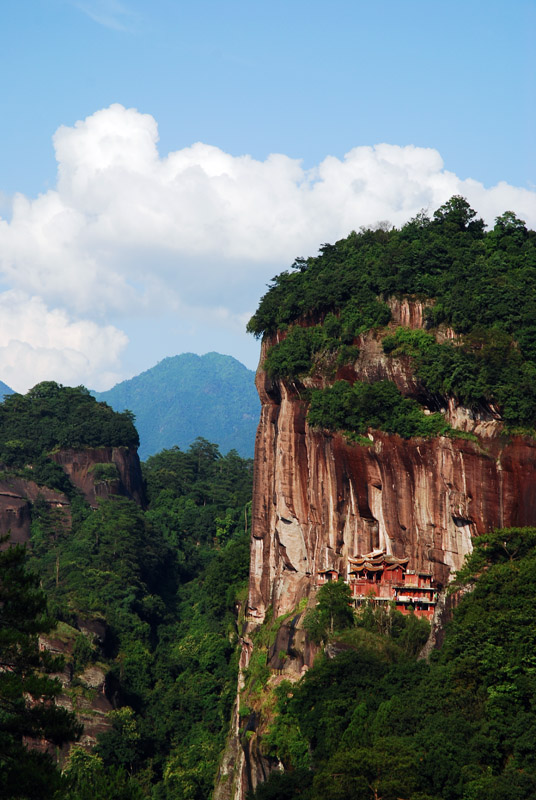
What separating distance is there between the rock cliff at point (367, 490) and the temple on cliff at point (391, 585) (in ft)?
2.80

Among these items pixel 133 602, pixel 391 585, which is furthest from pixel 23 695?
pixel 133 602

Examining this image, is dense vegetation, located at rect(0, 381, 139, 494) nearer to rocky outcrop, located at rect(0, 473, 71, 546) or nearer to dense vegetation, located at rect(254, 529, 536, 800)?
rocky outcrop, located at rect(0, 473, 71, 546)

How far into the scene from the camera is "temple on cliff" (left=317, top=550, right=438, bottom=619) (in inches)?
1724

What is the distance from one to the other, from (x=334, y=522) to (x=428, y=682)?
1336 cm

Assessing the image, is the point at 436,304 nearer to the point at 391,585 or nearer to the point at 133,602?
the point at 391,585

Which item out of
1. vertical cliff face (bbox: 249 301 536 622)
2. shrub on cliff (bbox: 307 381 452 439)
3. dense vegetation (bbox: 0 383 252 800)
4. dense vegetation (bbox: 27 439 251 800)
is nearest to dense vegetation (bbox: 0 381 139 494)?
dense vegetation (bbox: 0 383 252 800)

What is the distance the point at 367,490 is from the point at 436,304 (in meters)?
8.14

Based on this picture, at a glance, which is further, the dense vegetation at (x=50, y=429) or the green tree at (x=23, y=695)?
the dense vegetation at (x=50, y=429)

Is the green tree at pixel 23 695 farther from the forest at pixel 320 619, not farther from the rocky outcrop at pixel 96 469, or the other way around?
the rocky outcrop at pixel 96 469

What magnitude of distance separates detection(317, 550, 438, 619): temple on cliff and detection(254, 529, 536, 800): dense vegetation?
1.25m

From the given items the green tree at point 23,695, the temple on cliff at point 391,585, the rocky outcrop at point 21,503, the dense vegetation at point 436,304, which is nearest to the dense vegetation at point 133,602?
the green tree at point 23,695

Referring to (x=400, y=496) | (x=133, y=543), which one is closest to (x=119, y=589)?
(x=133, y=543)

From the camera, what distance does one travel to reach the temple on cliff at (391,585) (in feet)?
144

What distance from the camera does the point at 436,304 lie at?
48.0 m
